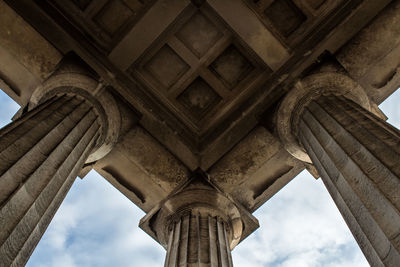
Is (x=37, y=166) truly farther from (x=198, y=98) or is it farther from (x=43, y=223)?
(x=198, y=98)

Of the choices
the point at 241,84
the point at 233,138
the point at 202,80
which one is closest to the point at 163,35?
the point at 202,80

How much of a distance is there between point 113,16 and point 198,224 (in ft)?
22.9

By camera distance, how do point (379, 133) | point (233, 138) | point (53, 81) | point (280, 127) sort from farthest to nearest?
point (233, 138), point (280, 127), point (53, 81), point (379, 133)

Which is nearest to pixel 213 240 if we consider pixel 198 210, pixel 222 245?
pixel 222 245

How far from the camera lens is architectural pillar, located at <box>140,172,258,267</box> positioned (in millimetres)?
10031

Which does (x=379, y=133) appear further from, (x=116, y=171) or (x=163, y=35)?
(x=116, y=171)

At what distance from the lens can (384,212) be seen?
639 cm

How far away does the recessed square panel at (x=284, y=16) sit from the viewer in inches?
492

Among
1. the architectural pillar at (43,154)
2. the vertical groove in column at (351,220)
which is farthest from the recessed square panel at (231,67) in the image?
the vertical groove in column at (351,220)

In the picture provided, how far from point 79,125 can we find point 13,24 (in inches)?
163

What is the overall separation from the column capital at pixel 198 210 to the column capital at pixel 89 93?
8.68ft

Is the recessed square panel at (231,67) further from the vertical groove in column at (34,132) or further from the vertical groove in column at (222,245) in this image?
the vertical groove in column at (34,132)

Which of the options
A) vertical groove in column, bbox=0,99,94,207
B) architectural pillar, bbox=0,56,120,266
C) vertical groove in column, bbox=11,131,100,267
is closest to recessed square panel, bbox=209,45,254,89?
architectural pillar, bbox=0,56,120,266

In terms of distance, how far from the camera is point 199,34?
12.9 meters
